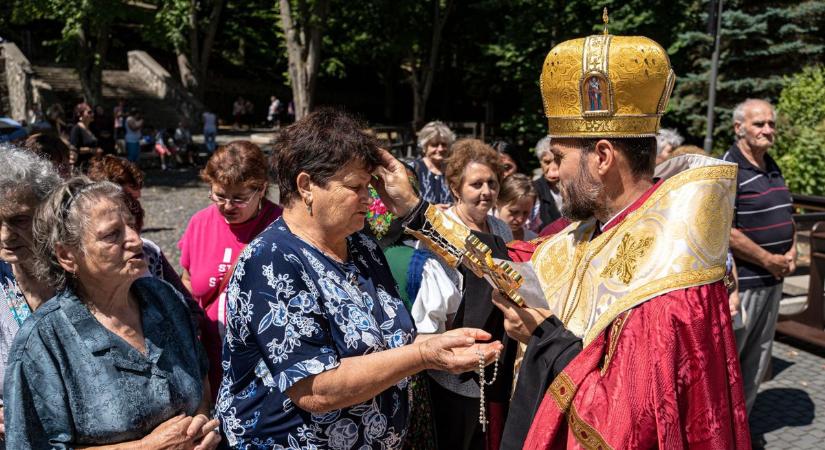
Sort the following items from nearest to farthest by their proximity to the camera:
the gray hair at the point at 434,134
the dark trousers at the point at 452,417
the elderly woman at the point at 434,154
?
1. the dark trousers at the point at 452,417
2. the elderly woman at the point at 434,154
3. the gray hair at the point at 434,134

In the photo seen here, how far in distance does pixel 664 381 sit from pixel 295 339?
113cm

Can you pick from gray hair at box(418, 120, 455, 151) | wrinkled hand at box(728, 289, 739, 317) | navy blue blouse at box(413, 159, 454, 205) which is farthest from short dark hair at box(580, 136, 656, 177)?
gray hair at box(418, 120, 455, 151)

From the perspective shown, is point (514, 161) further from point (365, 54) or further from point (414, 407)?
point (365, 54)

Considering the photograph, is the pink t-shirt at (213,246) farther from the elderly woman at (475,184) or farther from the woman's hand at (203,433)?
the woman's hand at (203,433)

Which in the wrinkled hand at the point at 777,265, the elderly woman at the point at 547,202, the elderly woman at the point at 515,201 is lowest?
the wrinkled hand at the point at 777,265

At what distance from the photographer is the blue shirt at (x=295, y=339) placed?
2.32 metres

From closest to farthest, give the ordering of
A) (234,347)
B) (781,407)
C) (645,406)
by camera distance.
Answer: (645,406) < (234,347) < (781,407)

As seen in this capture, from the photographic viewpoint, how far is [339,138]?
8.41 feet

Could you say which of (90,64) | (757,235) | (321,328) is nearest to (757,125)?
(757,235)

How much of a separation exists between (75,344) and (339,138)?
3.68 ft

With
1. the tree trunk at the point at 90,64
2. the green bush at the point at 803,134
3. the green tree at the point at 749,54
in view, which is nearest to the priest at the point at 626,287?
the green bush at the point at 803,134

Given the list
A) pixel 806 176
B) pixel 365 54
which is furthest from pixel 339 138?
pixel 365 54

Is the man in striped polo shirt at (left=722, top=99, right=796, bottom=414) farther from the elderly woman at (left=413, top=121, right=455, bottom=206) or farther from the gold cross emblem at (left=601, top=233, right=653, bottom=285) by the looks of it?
the gold cross emblem at (left=601, top=233, right=653, bottom=285)

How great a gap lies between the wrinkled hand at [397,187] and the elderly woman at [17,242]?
136 cm
